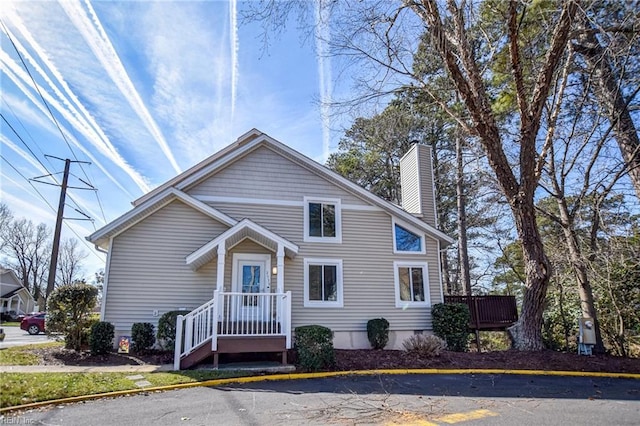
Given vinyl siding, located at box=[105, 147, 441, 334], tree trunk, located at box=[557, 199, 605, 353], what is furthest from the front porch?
tree trunk, located at box=[557, 199, 605, 353]

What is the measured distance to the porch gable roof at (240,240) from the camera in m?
9.49

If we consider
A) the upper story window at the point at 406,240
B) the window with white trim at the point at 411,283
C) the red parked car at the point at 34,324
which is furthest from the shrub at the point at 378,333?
the red parked car at the point at 34,324

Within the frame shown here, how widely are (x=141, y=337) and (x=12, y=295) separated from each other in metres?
37.6

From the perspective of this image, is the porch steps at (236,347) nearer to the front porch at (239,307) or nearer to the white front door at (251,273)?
the front porch at (239,307)

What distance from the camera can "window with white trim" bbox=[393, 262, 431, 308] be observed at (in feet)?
39.3

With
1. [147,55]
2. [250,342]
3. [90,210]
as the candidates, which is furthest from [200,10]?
[90,210]

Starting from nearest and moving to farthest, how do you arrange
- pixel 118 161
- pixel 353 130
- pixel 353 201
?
pixel 353 201 → pixel 118 161 → pixel 353 130

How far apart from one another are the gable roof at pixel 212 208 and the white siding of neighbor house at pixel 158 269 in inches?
14.0

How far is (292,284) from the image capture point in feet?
36.8

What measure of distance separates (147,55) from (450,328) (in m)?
11.4

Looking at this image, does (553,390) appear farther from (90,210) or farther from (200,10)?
(90,210)

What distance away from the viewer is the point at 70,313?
996 centimetres

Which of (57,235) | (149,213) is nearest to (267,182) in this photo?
(149,213)

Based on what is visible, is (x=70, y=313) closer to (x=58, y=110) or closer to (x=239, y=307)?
(x=239, y=307)
